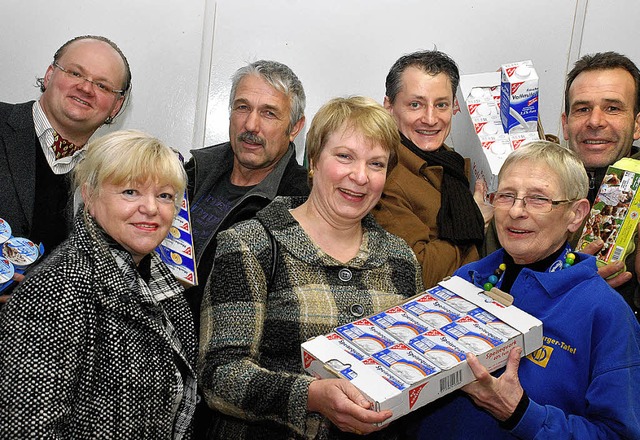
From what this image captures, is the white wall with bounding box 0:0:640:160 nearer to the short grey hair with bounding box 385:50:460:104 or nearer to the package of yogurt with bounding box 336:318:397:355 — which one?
the short grey hair with bounding box 385:50:460:104

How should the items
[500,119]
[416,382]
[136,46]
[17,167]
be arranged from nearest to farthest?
[416,382], [17,167], [500,119], [136,46]

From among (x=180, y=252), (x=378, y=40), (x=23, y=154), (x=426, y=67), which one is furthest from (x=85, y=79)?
(x=378, y=40)

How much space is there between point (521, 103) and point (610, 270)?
2.34 feet

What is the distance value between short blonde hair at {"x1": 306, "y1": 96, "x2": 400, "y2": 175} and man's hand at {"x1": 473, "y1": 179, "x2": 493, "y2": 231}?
57 centimetres

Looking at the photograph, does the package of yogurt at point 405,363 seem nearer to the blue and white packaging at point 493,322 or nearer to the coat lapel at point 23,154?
the blue and white packaging at point 493,322

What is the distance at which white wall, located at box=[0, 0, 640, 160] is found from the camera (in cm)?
356

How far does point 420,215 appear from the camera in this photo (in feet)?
7.94

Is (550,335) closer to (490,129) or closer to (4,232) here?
(490,129)

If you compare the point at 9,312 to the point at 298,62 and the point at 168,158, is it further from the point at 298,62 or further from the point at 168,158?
the point at 298,62

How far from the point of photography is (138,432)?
1779 mm

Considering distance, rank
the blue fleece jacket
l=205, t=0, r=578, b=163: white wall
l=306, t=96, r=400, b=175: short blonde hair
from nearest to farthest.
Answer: the blue fleece jacket < l=306, t=96, r=400, b=175: short blonde hair < l=205, t=0, r=578, b=163: white wall

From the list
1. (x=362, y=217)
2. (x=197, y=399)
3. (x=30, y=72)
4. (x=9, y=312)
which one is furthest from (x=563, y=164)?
(x=30, y=72)

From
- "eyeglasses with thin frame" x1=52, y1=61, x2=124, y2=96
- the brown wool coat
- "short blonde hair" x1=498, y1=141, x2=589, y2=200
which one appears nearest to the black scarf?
the brown wool coat

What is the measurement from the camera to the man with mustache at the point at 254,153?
2678 millimetres
